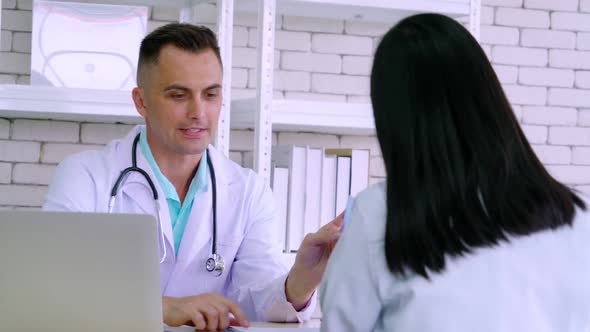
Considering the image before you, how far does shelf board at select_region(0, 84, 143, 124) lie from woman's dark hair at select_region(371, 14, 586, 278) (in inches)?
69.9

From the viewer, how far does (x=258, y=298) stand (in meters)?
2.02

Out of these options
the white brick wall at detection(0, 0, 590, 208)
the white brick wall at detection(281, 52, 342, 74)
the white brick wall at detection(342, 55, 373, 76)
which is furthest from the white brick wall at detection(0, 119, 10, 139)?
the white brick wall at detection(342, 55, 373, 76)

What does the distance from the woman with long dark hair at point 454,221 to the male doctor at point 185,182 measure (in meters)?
0.93

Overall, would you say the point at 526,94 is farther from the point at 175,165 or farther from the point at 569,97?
the point at 175,165

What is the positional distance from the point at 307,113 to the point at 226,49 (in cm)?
34

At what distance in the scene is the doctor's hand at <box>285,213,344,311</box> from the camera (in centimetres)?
161

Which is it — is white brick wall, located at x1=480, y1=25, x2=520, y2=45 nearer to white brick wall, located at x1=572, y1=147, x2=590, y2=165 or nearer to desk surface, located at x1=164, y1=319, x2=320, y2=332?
white brick wall, located at x1=572, y1=147, x2=590, y2=165

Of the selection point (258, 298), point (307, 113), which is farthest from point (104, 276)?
point (307, 113)

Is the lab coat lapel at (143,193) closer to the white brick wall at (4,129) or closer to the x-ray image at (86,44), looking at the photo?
the x-ray image at (86,44)

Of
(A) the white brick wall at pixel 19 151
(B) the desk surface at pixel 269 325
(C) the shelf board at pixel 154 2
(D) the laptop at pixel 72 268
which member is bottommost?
(B) the desk surface at pixel 269 325

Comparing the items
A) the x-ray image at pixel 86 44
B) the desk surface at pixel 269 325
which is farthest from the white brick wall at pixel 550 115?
the desk surface at pixel 269 325

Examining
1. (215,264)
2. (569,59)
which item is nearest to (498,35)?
(569,59)

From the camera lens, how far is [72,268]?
1284 mm

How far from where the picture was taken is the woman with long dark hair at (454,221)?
1.15m
